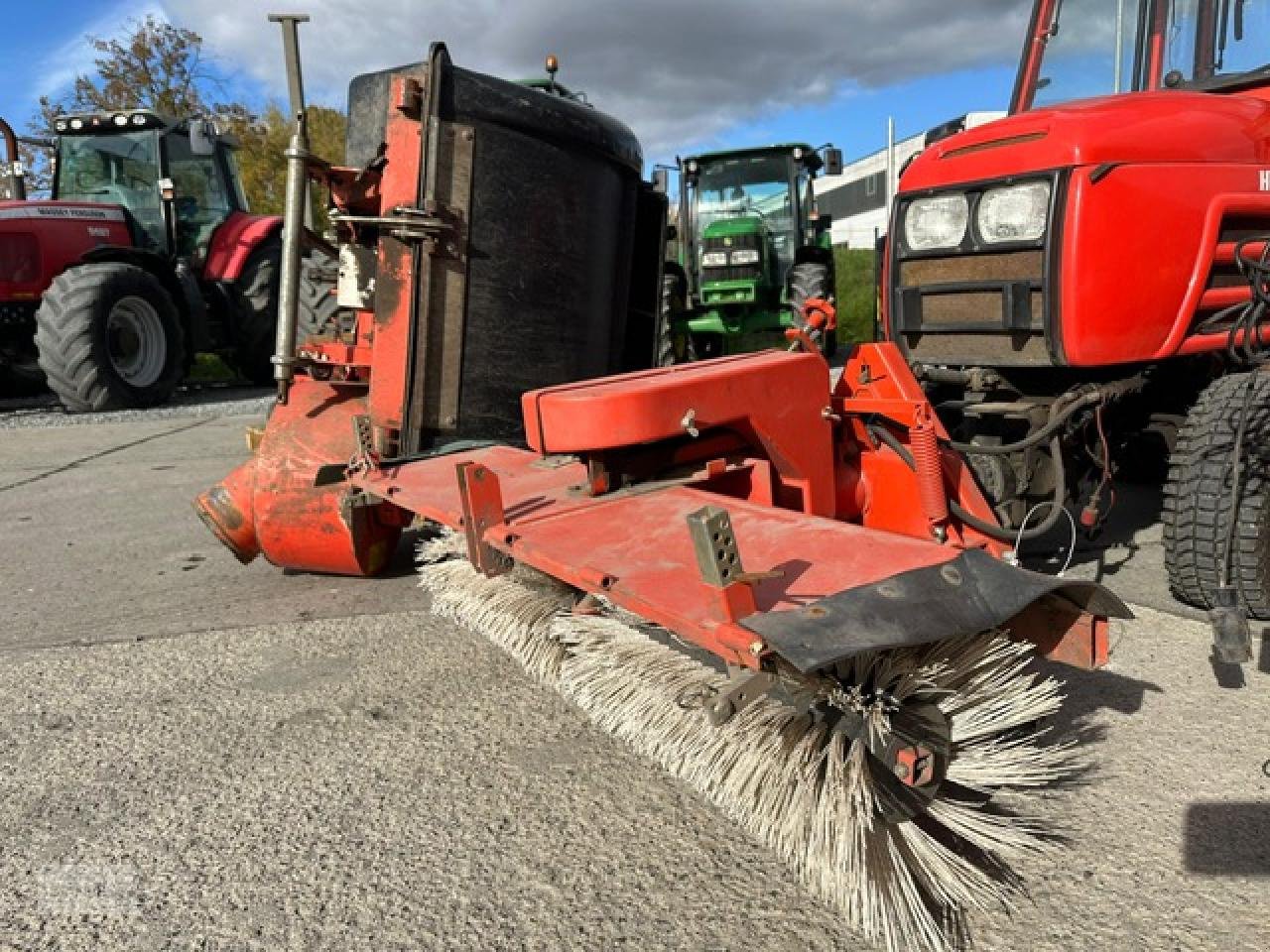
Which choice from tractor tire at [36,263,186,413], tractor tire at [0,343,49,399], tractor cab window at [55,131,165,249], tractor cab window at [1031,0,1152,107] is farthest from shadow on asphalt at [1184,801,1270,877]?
tractor cab window at [55,131,165,249]

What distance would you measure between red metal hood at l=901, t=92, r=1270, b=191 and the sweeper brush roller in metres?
0.98

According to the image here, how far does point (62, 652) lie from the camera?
3.47 meters

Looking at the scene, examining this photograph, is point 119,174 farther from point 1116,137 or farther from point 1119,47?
point 1116,137

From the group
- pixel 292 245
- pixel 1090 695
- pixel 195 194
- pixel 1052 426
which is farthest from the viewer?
pixel 195 194

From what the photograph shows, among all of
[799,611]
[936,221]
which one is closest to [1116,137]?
[936,221]

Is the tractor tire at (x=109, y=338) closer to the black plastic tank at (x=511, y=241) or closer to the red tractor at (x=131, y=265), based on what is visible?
the red tractor at (x=131, y=265)

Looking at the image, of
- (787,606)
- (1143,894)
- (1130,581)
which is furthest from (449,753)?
(1130,581)

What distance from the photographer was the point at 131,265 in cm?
1058

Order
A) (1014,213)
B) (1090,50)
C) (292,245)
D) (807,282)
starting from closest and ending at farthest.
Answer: (1014,213)
(292,245)
(1090,50)
(807,282)

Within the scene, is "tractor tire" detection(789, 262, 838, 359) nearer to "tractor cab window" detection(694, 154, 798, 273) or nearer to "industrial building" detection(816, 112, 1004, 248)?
"tractor cab window" detection(694, 154, 798, 273)

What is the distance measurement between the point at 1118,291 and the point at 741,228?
8.84 meters

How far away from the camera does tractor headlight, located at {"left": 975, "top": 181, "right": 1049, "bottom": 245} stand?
130 inches

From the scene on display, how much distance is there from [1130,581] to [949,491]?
50.5 inches

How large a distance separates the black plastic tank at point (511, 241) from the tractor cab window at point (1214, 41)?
7.33 feet
